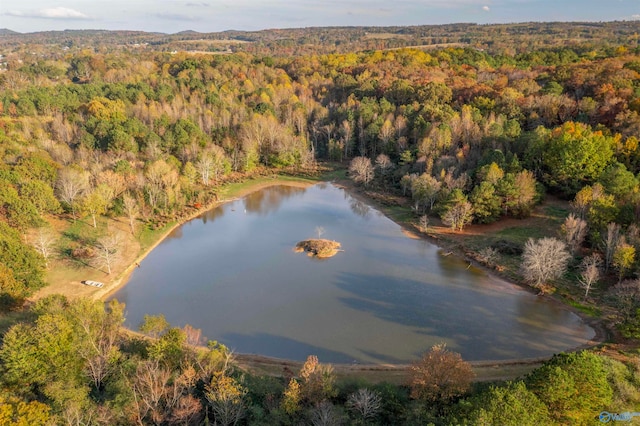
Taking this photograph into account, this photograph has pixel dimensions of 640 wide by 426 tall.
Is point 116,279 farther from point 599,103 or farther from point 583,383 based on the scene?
point 599,103

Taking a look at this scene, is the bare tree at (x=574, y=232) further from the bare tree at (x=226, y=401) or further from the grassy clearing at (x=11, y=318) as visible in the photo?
the grassy clearing at (x=11, y=318)

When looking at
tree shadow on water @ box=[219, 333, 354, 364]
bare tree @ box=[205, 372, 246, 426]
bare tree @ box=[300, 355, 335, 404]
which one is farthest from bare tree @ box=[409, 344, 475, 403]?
bare tree @ box=[205, 372, 246, 426]

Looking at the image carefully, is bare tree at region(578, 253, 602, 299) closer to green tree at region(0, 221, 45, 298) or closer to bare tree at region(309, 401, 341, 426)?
bare tree at region(309, 401, 341, 426)

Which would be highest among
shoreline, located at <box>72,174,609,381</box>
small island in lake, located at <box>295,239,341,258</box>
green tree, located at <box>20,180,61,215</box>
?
green tree, located at <box>20,180,61,215</box>

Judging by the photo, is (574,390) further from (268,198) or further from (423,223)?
(268,198)

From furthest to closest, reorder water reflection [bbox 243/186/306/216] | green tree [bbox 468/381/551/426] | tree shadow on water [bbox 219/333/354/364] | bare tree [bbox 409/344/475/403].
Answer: water reflection [bbox 243/186/306/216]
tree shadow on water [bbox 219/333/354/364]
bare tree [bbox 409/344/475/403]
green tree [bbox 468/381/551/426]
